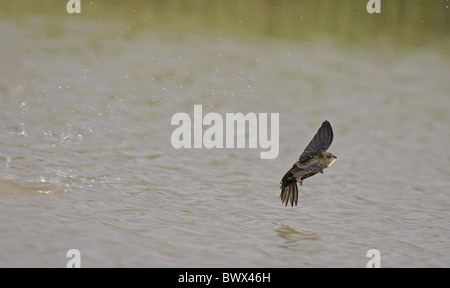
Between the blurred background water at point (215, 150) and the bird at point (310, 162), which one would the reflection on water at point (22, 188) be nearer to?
the blurred background water at point (215, 150)

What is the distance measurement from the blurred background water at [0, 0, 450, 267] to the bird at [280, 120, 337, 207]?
0.83 ft

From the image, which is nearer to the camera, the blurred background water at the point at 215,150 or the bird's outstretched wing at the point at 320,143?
the blurred background water at the point at 215,150

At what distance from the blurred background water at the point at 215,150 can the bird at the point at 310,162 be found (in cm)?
25

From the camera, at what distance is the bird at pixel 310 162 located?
6.80 m

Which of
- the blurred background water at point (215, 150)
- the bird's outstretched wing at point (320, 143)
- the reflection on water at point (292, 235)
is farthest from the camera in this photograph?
the bird's outstretched wing at point (320, 143)

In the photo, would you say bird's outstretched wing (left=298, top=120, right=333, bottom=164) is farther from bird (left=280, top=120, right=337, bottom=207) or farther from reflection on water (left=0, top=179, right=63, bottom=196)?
reflection on water (left=0, top=179, right=63, bottom=196)

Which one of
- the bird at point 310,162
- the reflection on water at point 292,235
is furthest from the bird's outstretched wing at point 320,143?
the reflection on water at point 292,235

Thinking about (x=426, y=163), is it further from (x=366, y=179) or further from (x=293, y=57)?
(x=293, y=57)

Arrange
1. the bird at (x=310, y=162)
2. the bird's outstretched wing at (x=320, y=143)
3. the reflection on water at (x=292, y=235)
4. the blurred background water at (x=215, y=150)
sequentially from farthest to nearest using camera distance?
1. the bird's outstretched wing at (x=320, y=143)
2. the bird at (x=310, y=162)
3. the reflection on water at (x=292, y=235)
4. the blurred background water at (x=215, y=150)

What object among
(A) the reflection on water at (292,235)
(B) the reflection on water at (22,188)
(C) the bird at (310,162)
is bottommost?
(A) the reflection on water at (292,235)

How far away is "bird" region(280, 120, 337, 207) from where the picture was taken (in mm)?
6797

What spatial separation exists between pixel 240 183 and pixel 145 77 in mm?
4633

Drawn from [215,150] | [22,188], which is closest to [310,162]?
[22,188]

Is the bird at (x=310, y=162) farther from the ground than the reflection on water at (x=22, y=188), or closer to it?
farther from the ground
